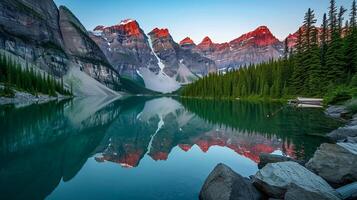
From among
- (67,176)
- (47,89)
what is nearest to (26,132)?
(67,176)

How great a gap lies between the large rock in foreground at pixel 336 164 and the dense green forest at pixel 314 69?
38.8m

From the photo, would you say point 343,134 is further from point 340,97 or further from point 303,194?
point 340,97

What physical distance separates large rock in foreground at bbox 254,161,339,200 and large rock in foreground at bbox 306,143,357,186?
1.84 m

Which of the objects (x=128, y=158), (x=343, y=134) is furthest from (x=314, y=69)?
(x=128, y=158)

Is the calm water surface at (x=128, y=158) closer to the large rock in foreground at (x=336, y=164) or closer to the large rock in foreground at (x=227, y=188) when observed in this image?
the large rock in foreground at (x=227, y=188)

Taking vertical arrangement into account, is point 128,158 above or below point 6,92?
below

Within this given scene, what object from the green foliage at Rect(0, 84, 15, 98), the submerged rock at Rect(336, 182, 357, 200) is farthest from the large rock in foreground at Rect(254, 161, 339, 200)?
the green foliage at Rect(0, 84, 15, 98)

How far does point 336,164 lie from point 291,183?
3.86 m

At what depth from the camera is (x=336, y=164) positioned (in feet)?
38.6

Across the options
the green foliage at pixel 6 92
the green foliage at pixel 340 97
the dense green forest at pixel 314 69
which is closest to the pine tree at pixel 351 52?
the dense green forest at pixel 314 69

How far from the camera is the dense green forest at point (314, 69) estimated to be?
65794 mm

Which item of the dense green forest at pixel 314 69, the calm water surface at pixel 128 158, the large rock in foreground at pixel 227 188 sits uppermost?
the dense green forest at pixel 314 69

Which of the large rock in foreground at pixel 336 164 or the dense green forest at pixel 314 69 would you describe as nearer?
the large rock in foreground at pixel 336 164

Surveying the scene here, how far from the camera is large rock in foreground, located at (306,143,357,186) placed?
1127 centimetres
